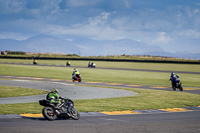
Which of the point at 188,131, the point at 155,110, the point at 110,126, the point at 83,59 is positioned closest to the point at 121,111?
the point at 155,110

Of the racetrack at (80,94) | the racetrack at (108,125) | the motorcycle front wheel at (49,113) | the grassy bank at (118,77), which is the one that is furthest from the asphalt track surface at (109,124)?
the grassy bank at (118,77)

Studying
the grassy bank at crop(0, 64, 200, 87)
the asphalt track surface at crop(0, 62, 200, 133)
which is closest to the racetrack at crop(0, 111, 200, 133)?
the asphalt track surface at crop(0, 62, 200, 133)

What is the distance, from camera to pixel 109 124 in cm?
1357

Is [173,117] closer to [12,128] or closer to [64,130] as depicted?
[64,130]

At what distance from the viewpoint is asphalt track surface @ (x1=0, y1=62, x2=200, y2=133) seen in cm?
1208

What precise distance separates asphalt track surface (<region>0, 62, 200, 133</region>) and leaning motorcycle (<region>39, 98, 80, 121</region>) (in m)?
0.26

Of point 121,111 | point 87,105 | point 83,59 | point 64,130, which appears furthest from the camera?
point 83,59

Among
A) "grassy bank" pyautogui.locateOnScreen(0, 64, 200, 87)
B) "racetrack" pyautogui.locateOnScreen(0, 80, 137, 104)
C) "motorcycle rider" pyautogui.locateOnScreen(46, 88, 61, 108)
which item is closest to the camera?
"motorcycle rider" pyautogui.locateOnScreen(46, 88, 61, 108)

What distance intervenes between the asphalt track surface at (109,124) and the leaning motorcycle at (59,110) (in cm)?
26

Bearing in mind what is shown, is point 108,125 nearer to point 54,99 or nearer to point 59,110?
point 59,110

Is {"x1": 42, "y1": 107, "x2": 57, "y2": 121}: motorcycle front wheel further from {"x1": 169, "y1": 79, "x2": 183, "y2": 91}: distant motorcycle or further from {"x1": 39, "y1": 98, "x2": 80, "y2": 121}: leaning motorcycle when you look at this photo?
{"x1": 169, "y1": 79, "x2": 183, "y2": 91}: distant motorcycle

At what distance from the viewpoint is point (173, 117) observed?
52.6 feet

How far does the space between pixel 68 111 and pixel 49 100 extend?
3.32 ft

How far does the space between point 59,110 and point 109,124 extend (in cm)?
241
